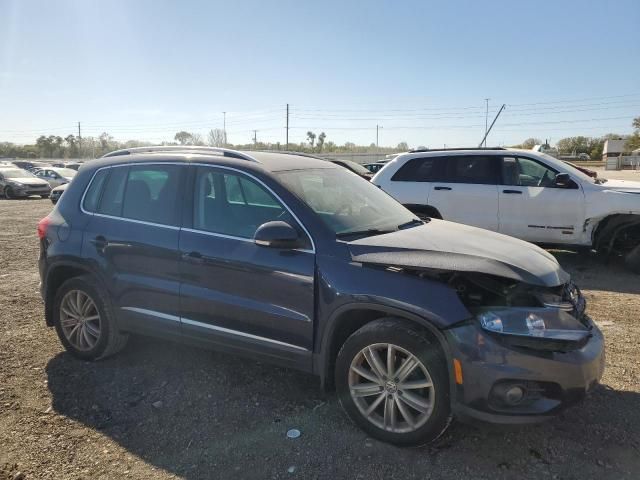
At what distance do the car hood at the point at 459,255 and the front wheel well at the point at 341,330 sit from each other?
0.32 m

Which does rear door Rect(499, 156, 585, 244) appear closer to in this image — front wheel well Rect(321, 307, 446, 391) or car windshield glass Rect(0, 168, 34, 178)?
front wheel well Rect(321, 307, 446, 391)

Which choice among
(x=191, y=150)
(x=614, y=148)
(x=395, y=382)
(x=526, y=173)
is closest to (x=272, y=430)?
(x=395, y=382)

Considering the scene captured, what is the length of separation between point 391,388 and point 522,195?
5740 mm

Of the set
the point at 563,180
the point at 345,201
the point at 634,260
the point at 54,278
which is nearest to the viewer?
the point at 345,201

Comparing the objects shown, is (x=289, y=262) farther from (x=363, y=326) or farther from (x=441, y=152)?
(x=441, y=152)

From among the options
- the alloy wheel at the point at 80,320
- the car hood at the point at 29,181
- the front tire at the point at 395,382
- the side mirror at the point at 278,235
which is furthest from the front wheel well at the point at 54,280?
the car hood at the point at 29,181

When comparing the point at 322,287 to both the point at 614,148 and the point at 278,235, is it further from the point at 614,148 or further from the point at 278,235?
the point at 614,148

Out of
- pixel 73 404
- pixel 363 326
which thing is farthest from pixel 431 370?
pixel 73 404

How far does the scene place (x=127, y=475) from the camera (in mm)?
2818

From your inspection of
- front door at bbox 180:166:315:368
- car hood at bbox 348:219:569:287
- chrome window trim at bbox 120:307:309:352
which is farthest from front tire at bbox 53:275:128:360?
car hood at bbox 348:219:569:287

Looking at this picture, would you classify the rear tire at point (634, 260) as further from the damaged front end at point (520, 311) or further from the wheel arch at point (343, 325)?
the wheel arch at point (343, 325)

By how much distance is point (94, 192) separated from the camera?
4.30m

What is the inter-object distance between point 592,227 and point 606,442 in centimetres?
507

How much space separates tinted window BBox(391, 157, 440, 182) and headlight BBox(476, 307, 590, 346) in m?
5.84
